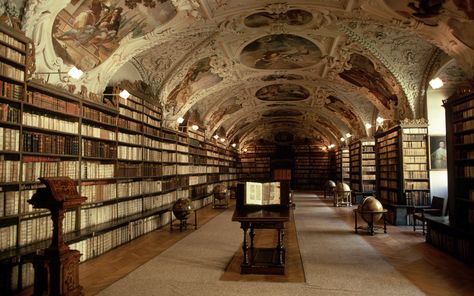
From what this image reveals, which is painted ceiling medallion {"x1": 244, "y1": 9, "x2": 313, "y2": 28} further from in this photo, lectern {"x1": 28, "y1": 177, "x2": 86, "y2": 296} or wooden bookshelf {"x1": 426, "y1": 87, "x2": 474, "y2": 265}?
lectern {"x1": 28, "y1": 177, "x2": 86, "y2": 296}

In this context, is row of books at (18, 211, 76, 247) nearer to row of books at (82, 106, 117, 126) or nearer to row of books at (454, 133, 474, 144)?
row of books at (82, 106, 117, 126)

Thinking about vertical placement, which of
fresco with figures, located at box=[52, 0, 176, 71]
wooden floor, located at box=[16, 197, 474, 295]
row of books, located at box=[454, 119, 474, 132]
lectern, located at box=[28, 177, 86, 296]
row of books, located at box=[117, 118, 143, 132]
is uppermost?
fresco with figures, located at box=[52, 0, 176, 71]

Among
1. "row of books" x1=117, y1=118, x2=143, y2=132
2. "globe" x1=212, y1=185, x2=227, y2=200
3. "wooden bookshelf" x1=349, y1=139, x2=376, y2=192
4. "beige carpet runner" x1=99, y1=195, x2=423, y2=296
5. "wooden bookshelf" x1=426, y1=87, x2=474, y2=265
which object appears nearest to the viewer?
"beige carpet runner" x1=99, y1=195, x2=423, y2=296

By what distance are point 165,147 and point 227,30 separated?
4756mm

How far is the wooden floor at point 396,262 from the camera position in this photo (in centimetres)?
602

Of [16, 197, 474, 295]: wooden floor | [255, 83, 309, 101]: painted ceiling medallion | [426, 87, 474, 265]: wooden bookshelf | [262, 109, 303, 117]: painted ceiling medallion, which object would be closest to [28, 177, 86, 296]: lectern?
[16, 197, 474, 295]: wooden floor

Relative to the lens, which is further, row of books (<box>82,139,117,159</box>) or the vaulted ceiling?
row of books (<box>82,139,117,159</box>)

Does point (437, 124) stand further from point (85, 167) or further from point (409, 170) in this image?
point (85, 167)

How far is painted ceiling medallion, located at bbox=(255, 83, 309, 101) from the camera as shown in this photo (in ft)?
64.1

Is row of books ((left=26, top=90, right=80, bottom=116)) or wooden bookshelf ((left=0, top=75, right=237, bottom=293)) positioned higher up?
row of books ((left=26, top=90, right=80, bottom=116))

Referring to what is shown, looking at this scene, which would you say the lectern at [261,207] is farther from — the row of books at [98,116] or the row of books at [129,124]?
the row of books at [129,124]

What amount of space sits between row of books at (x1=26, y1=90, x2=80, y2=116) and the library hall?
3 cm

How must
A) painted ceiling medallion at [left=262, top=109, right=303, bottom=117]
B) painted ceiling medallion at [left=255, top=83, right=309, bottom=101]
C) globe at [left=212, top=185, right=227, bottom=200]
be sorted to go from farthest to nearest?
painted ceiling medallion at [left=262, top=109, right=303, bottom=117] → painted ceiling medallion at [left=255, top=83, right=309, bottom=101] → globe at [left=212, top=185, right=227, bottom=200]

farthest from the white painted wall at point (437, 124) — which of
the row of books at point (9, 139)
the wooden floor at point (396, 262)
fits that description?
the row of books at point (9, 139)
